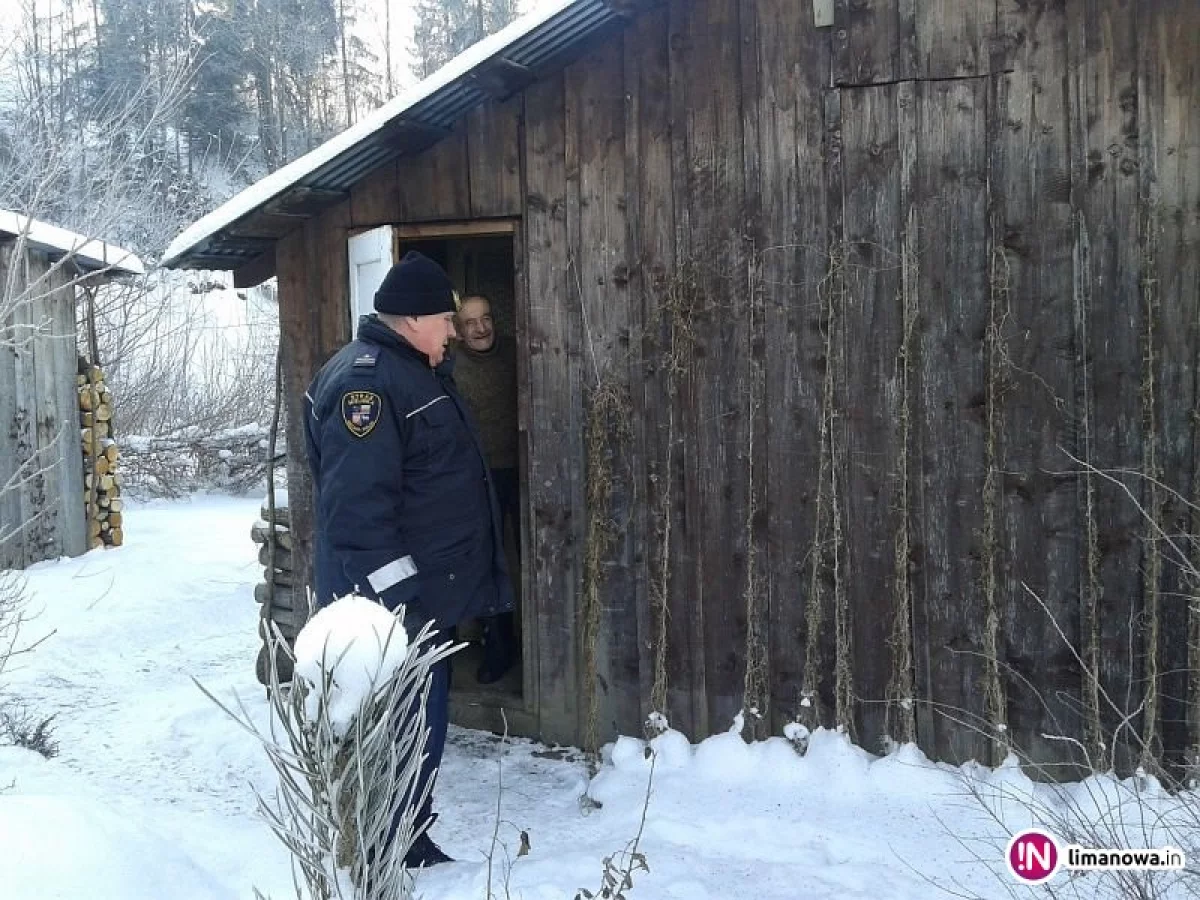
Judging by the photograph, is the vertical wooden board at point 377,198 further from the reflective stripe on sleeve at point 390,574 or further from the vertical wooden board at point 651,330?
the reflective stripe on sleeve at point 390,574

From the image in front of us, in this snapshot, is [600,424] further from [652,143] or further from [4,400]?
[4,400]

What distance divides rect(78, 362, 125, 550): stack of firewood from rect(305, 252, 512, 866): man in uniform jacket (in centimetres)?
758

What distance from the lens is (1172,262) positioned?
3.80 meters

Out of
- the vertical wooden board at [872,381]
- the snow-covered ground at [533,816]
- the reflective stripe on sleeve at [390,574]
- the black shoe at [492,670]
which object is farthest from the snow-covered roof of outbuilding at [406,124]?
the black shoe at [492,670]

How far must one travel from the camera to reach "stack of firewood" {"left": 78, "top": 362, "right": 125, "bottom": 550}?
32.8 feet

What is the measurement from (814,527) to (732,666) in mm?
707

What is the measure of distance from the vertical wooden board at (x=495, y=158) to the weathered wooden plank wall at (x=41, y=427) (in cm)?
553

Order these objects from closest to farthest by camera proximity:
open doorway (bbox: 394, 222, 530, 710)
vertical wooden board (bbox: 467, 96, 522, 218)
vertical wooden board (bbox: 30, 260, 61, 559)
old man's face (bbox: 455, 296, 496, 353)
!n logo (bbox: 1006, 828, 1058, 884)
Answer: !n logo (bbox: 1006, 828, 1058, 884) → vertical wooden board (bbox: 467, 96, 522, 218) → open doorway (bbox: 394, 222, 530, 710) → old man's face (bbox: 455, 296, 496, 353) → vertical wooden board (bbox: 30, 260, 61, 559)

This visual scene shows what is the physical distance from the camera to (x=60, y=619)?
7.35 metres

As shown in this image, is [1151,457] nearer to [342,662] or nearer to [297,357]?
[342,662]

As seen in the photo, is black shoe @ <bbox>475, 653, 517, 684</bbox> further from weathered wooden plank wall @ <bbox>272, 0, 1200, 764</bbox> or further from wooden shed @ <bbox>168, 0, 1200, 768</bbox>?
weathered wooden plank wall @ <bbox>272, 0, 1200, 764</bbox>

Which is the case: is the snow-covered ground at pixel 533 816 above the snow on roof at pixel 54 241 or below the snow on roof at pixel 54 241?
below

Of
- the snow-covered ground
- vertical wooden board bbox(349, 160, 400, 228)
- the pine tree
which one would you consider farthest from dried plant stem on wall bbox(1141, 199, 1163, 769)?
the pine tree

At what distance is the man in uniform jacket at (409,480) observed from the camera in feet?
10.6
